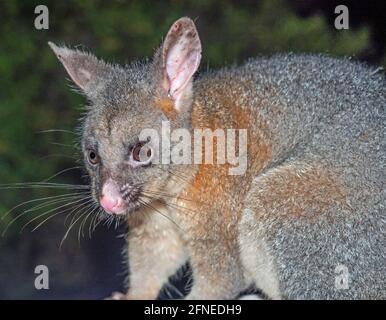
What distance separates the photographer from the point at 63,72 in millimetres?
6832

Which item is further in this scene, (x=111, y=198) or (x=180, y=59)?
(x=180, y=59)

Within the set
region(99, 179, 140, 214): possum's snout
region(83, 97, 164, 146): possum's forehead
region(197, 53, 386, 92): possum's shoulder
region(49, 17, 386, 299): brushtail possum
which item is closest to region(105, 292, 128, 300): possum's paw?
region(49, 17, 386, 299): brushtail possum

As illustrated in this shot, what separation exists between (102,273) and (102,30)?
6.48 ft

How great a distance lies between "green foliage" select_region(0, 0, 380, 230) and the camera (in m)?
6.39

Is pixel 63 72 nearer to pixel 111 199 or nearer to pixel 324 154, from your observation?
pixel 111 199

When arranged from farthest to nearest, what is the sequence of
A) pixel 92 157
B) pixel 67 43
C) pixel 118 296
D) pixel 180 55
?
pixel 67 43 < pixel 118 296 < pixel 92 157 < pixel 180 55

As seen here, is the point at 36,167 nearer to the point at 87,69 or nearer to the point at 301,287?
the point at 87,69

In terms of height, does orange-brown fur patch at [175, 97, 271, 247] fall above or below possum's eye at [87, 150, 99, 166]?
below

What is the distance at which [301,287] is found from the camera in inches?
145

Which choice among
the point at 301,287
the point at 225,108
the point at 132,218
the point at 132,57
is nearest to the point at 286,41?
the point at 132,57

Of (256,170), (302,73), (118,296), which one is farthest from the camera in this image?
(118,296)

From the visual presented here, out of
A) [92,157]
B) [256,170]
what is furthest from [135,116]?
[256,170]

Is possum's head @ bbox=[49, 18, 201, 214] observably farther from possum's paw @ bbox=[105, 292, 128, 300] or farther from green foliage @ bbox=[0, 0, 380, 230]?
green foliage @ bbox=[0, 0, 380, 230]

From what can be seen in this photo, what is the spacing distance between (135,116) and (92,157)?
0.33 meters
